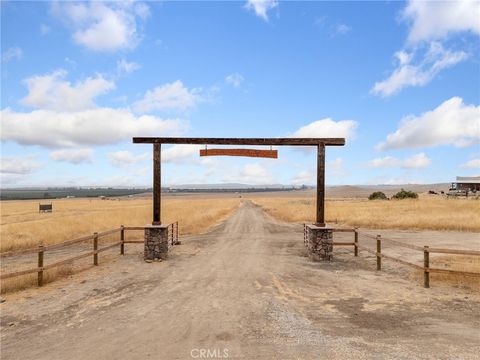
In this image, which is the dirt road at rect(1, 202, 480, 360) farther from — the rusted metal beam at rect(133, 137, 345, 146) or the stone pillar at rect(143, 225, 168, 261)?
the rusted metal beam at rect(133, 137, 345, 146)

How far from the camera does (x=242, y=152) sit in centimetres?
1548

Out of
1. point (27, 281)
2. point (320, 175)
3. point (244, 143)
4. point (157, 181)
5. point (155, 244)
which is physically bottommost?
point (27, 281)

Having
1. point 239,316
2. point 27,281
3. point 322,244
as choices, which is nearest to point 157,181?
point 27,281

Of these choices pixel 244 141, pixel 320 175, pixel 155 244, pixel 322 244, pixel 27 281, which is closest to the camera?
pixel 27 281

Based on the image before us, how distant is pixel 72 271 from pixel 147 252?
2.81 metres

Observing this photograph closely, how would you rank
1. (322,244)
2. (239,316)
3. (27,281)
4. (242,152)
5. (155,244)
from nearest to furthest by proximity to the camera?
(239,316) < (27,281) < (155,244) < (322,244) < (242,152)

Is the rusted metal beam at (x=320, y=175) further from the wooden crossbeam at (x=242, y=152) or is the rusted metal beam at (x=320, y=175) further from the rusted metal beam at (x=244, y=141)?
the wooden crossbeam at (x=242, y=152)

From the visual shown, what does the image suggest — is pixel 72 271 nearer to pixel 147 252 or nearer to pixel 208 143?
pixel 147 252

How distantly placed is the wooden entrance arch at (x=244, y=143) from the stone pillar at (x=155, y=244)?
1.27 ft

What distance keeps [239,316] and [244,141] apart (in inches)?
341

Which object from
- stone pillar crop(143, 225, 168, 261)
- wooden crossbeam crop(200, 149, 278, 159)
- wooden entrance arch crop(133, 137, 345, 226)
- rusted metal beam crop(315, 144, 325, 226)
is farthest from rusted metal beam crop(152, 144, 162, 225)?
rusted metal beam crop(315, 144, 325, 226)

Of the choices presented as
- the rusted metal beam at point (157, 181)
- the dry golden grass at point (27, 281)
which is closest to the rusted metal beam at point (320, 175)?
the rusted metal beam at point (157, 181)

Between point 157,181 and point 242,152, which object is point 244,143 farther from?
point 157,181

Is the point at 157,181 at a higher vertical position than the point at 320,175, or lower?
lower
